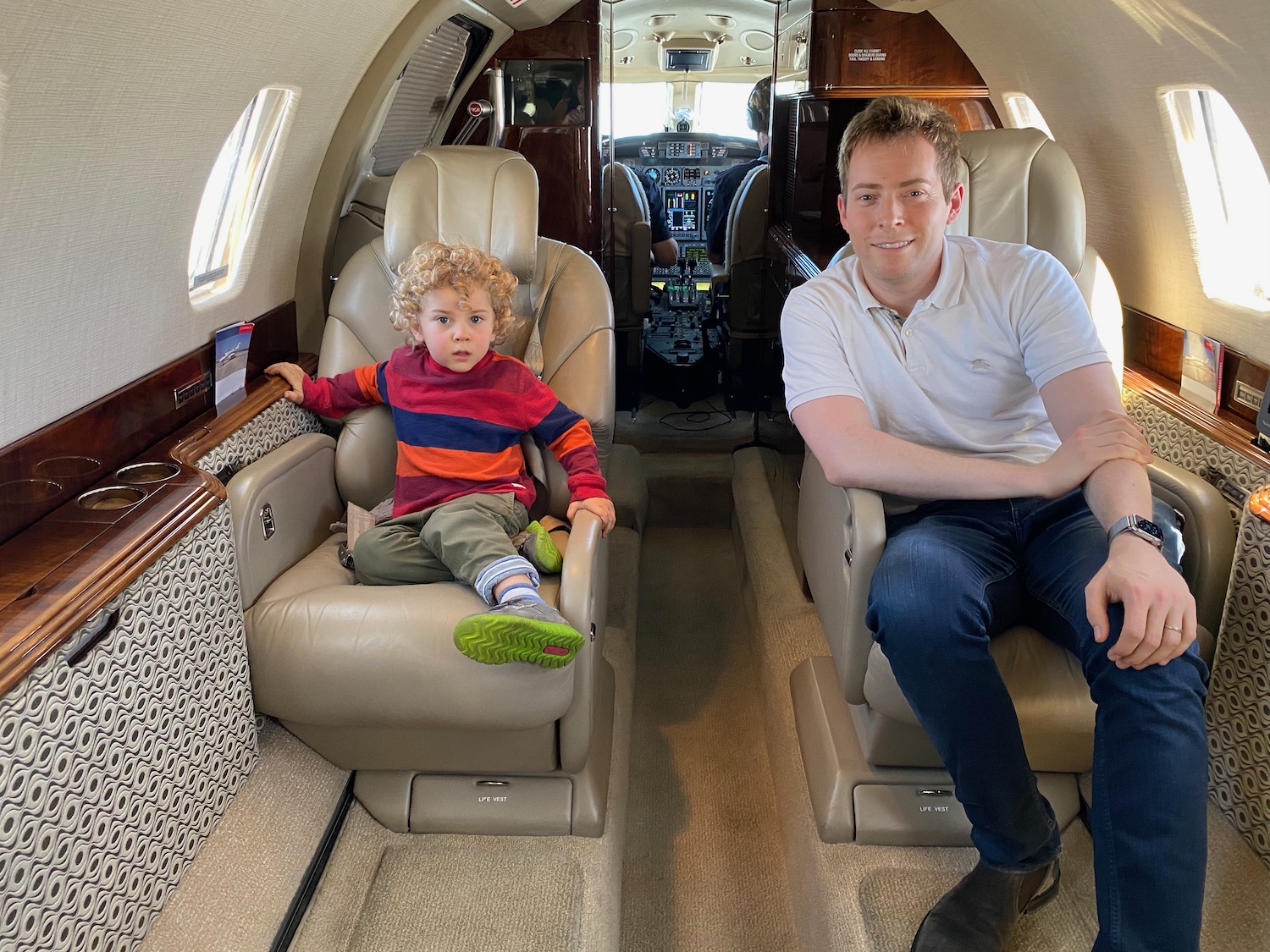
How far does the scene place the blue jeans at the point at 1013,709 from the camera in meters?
1.32

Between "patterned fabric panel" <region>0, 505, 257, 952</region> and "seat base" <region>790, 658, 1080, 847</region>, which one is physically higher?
"patterned fabric panel" <region>0, 505, 257, 952</region>

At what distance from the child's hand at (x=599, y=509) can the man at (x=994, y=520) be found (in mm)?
421

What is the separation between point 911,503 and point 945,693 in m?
0.49

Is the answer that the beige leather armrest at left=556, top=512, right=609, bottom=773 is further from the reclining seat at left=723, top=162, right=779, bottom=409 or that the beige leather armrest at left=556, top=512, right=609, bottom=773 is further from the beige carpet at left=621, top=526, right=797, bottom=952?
the reclining seat at left=723, top=162, right=779, bottom=409

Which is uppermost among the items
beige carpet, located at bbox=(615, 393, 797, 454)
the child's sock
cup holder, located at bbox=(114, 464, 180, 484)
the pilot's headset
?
the pilot's headset

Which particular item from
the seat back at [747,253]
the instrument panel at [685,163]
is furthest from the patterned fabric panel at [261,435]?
the instrument panel at [685,163]

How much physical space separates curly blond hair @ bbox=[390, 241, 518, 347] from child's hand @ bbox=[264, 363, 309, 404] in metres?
0.35

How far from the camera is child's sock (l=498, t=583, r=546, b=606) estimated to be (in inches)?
66.3

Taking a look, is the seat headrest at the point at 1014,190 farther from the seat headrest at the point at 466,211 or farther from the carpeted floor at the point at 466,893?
the carpeted floor at the point at 466,893

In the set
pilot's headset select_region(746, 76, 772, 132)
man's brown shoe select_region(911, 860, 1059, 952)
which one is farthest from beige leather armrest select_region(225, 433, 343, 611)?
pilot's headset select_region(746, 76, 772, 132)

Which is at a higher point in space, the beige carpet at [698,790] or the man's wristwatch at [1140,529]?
the man's wristwatch at [1140,529]

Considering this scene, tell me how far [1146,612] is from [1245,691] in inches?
21.6

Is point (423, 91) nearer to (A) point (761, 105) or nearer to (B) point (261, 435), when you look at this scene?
(A) point (761, 105)

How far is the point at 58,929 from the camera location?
4.18 feet
